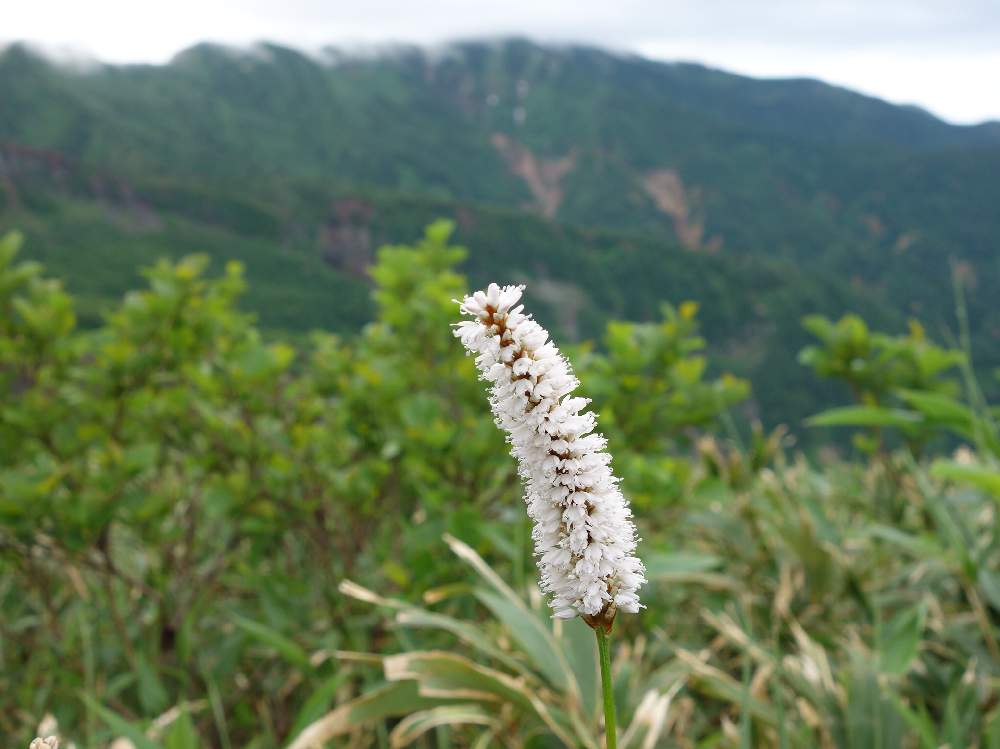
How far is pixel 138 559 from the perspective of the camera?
4.07 m

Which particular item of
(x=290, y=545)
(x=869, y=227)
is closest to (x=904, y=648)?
(x=290, y=545)

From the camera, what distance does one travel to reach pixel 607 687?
2.78ft

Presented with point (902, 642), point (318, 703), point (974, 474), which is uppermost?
point (974, 474)

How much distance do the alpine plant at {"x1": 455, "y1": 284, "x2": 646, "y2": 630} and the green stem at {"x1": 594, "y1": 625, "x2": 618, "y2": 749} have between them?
0.03 m

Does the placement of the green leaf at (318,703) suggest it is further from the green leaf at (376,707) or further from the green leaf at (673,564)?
the green leaf at (673,564)

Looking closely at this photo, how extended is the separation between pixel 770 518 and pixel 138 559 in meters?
2.92

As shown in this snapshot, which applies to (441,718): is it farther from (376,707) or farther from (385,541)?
(385,541)

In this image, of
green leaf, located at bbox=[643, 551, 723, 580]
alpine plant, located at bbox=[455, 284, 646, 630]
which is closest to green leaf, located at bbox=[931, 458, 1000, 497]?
green leaf, located at bbox=[643, 551, 723, 580]

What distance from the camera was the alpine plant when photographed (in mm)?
882

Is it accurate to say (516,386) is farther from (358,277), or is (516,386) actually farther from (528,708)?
(358,277)

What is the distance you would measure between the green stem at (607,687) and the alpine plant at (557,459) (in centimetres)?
3

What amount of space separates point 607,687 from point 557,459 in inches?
9.1

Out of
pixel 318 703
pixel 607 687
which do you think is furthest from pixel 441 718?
pixel 607 687

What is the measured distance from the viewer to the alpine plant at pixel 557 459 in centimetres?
88
